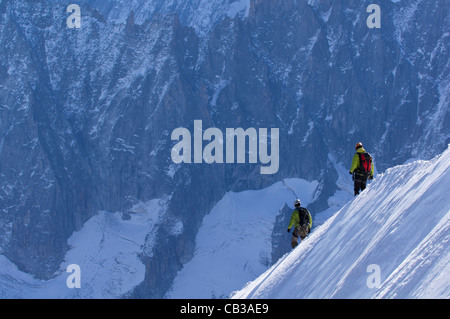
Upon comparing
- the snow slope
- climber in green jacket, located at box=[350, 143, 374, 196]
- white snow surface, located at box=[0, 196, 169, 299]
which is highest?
climber in green jacket, located at box=[350, 143, 374, 196]

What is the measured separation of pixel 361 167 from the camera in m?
35.3

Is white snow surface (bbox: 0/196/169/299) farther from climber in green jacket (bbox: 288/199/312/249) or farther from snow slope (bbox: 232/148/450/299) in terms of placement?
snow slope (bbox: 232/148/450/299)

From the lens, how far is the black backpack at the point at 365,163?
34875 millimetres

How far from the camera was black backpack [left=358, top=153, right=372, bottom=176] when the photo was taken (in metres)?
34.9

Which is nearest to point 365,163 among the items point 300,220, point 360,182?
point 360,182

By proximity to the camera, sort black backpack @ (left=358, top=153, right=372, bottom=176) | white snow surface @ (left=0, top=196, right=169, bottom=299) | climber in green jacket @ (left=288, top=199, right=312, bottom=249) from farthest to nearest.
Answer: white snow surface @ (left=0, top=196, right=169, bottom=299) → climber in green jacket @ (left=288, top=199, right=312, bottom=249) → black backpack @ (left=358, top=153, right=372, bottom=176)

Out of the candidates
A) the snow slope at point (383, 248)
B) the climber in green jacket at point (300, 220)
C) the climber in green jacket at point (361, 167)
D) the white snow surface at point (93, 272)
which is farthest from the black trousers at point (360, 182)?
the white snow surface at point (93, 272)

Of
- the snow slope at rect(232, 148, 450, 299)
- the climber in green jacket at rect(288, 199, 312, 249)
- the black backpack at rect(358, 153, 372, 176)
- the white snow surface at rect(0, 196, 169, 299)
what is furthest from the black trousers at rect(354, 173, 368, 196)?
the white snow surface at rect(0, 196, 169, 299)

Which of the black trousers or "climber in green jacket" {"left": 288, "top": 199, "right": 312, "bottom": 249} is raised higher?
the black trousers

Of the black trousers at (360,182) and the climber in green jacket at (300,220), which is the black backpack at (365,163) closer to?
the black trousers at (360,182)

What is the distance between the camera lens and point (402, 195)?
1230 inches
